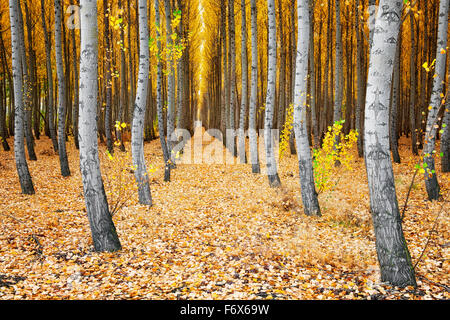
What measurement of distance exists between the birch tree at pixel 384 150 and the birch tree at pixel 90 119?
391cm

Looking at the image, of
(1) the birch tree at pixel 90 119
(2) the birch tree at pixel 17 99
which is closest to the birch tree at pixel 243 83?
(2) the birch tree at pixel 17 99

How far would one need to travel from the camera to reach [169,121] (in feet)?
33.2

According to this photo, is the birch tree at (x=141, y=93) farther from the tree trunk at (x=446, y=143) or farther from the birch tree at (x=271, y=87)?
the tree trunk at (x=446, y=143)

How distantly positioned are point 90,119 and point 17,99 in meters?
4.46

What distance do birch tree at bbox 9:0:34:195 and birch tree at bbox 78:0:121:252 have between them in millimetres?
4025

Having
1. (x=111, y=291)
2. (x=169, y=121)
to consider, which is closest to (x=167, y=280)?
(x=111, y=291)

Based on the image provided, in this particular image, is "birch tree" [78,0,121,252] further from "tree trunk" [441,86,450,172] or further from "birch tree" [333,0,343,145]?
"birch tree" [333,0,343,145]

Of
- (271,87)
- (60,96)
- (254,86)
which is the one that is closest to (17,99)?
(60,96)

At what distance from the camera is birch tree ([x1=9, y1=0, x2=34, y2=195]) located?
7.09m

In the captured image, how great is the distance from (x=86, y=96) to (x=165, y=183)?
546 centimetres

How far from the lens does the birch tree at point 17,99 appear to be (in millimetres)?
7086

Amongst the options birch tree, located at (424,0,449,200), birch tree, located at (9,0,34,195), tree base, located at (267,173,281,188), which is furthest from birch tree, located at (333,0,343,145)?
birch tree, located at (9,0,34,195)

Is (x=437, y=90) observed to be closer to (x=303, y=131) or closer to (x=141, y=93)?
(x=303, y=131)
